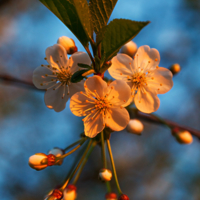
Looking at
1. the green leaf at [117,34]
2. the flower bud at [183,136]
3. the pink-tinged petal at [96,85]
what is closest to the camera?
the green leaf at [117,34]

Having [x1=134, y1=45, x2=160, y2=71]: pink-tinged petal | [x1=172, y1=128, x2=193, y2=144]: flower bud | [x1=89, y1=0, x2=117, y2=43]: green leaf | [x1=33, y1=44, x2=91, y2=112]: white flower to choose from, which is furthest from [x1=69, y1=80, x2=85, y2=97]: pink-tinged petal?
[x1=172, y1=128, x2=193, y2=144]: flower bud

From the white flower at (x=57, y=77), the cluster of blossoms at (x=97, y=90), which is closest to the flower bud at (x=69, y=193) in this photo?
the cluster of blossoms at (x=97, y=90)

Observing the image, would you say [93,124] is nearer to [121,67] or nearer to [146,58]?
[121,67]

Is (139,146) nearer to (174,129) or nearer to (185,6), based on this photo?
(174,129)

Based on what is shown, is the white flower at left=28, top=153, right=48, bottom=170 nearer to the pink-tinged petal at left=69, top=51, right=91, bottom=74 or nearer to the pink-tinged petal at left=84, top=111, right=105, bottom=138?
the pink-tinged petal at left=84, top=111, right=105, bottom=138

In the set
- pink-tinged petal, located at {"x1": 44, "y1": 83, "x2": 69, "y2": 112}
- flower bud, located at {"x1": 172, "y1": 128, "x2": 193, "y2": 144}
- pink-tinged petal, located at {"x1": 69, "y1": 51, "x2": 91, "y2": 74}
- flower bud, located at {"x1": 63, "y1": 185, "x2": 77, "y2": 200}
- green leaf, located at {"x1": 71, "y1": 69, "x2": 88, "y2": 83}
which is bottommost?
flower bud, located at {"x1": 172, "y1": 128, "x2": 193, "y2": 144}

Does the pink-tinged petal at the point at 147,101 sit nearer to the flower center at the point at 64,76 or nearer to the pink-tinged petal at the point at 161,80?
the pink-tinged petal at the point at 161,80

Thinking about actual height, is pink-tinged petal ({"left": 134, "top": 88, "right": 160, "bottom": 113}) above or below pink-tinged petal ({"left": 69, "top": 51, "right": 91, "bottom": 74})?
below

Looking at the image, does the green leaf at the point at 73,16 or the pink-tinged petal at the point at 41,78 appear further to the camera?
the pink-tinged petal at the point at 41,78
